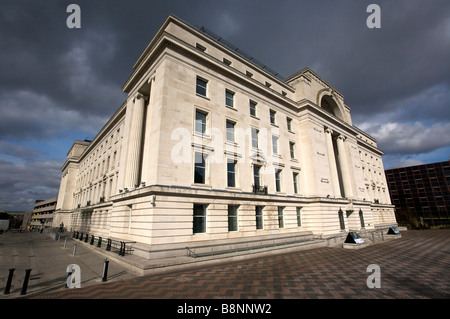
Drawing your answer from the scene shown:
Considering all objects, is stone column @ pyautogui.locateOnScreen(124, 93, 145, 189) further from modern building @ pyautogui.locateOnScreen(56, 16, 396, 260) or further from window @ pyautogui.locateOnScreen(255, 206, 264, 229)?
window @ pyautogui.locateOnScreen(255, 206, 264, 229)

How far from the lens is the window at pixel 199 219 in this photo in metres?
14.7

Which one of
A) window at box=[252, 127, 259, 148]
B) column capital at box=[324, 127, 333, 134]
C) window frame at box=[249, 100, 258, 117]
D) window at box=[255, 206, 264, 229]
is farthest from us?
column capital at box=[324, 127, 333, 134]

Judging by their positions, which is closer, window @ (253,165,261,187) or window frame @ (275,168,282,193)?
window @ (253,165,261,187)

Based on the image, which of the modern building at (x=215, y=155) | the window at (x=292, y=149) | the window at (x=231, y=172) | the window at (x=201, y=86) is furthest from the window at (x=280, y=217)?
the window at (x=201, y=86)

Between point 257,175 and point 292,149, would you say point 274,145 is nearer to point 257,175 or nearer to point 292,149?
point 292,149

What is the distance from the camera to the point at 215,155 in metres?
17.4

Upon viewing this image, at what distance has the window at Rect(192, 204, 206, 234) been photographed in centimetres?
1473

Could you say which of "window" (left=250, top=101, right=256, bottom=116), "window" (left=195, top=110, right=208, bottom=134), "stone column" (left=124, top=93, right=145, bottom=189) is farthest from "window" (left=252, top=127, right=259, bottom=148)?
"stone column" (left=124, top=93, right=145, bottom=189)

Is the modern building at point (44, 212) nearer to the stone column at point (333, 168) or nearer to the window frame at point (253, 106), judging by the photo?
the window frame at point (253, 106)

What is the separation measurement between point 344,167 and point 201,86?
2673cm

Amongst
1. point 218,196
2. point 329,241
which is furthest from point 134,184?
point 329,241

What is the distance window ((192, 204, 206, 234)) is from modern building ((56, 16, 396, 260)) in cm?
7

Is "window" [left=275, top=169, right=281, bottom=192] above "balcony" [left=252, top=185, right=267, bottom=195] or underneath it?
above
